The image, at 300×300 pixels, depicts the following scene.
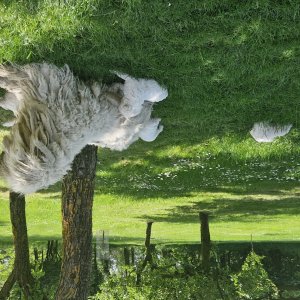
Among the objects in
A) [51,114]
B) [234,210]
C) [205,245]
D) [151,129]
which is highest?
[234,210]

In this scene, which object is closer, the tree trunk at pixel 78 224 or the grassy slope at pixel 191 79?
the grassy slope at pixel 191 79

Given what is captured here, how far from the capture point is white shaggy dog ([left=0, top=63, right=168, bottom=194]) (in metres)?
5.10

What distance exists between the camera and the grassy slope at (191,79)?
15.1 ft

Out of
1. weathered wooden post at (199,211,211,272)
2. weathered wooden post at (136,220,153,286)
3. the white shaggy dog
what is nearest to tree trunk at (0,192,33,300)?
weathered wooden post at (136,220,153,286)

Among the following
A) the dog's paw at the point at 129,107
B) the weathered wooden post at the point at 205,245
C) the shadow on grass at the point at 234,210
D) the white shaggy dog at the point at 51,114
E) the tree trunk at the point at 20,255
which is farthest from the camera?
the weathered wooden post at the point at 205,245

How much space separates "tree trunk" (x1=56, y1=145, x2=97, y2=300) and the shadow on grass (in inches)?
191

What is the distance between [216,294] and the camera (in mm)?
11781

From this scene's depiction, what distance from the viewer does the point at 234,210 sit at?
38.0 ft

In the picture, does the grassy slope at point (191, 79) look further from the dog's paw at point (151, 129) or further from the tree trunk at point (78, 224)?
the tree trunk at point (78, 224)

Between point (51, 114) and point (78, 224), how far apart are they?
59.3 inches

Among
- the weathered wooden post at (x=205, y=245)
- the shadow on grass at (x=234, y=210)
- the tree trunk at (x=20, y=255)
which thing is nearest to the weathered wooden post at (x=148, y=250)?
the shadow on grass at (x=234, y=210)

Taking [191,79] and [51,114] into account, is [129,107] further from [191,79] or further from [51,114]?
[51,114]

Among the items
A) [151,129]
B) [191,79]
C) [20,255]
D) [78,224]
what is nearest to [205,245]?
[20,255]

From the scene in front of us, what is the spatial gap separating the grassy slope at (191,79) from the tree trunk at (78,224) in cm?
112
